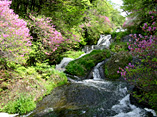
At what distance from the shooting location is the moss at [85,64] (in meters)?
8.50

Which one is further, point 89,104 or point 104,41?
point 104,41

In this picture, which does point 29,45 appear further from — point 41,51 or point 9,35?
point 41,51

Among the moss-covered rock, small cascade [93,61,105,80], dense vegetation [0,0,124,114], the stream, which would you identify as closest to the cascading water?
the stream

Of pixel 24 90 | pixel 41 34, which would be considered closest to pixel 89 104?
pixel 24 90

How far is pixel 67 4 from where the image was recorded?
8805 millimetres

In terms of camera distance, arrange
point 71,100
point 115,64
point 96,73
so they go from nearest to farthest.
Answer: point 71,100
point 115,64
point 96,73

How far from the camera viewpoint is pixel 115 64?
815cm

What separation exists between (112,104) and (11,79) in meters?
4.13

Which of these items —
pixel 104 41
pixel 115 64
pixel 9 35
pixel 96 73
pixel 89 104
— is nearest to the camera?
pixel 9 35

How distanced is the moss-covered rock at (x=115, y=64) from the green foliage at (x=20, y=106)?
16.3 feet

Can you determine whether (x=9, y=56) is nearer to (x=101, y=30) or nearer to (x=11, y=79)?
(x=11, y=79)

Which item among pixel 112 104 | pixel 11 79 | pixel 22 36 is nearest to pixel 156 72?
pixel 112 104

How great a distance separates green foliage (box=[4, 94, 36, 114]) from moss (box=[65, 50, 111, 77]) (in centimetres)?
426

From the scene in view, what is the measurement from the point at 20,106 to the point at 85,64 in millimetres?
5583
